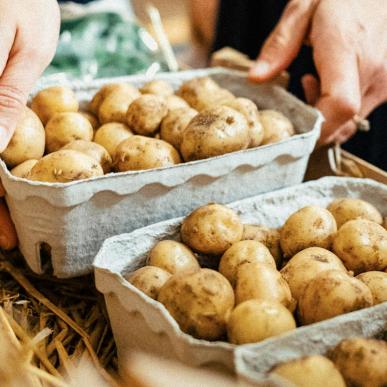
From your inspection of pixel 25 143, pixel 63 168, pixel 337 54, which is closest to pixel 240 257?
pixel 63 168

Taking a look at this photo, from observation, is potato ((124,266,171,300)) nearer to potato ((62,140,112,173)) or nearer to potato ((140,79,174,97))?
potato ((62,140,112,173))

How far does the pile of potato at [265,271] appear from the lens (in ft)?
2.41

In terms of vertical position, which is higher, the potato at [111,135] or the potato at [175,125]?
the potato at [175,125]

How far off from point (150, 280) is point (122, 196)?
178 millimetres

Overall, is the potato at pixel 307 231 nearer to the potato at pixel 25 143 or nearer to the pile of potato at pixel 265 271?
the pile of potato at pixel 265 271

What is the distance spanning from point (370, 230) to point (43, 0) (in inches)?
27.4

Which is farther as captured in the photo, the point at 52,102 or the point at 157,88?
the point at 157,88

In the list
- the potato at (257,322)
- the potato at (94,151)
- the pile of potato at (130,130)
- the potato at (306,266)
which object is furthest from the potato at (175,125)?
the potato at (257,322)

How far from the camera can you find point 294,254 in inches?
37.6

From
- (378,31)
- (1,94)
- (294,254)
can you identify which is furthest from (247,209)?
(378,31)

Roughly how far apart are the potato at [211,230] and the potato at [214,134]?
123mm

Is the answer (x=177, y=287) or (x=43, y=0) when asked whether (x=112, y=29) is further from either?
(x=177, y=287)

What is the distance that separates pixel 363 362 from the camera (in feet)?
2.15

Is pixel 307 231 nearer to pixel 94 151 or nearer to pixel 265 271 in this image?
pixel 265 271
